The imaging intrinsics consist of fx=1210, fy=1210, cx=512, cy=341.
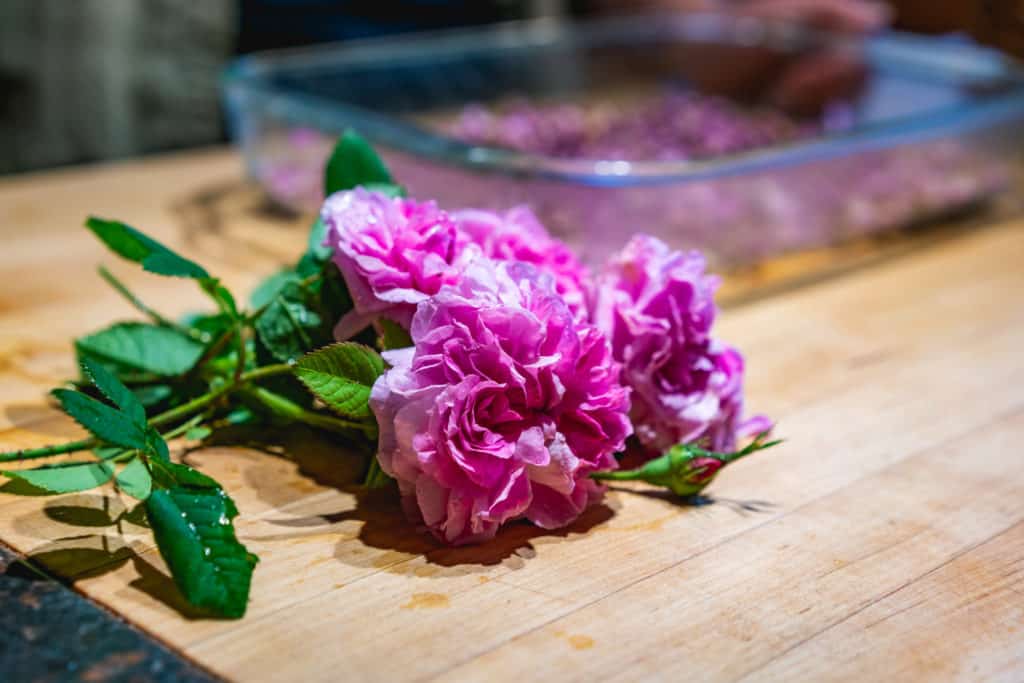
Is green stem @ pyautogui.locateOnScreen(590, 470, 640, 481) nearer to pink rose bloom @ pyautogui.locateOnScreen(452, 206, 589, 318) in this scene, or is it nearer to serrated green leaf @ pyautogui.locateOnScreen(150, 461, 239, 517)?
pink rose bloom @ pyautogui.locateOnScreen(452, 206, 589, 318)

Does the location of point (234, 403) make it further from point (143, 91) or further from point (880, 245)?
point (143, 91)

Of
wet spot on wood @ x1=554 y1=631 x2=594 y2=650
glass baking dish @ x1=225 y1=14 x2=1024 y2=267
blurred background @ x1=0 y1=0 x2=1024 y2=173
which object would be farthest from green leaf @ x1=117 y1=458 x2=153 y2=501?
blurred background @ x1=0 y1=0 x2=1024 y2=173

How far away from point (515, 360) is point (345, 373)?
0.09m

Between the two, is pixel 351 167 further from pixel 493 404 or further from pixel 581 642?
pixel 581 642

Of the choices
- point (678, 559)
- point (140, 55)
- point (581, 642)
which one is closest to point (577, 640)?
point (581, 642)

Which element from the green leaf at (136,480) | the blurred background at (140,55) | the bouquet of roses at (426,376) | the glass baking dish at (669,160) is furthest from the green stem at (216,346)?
the blurred background at (140,55)

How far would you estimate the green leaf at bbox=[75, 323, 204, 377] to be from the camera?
75cm

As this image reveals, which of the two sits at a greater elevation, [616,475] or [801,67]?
[801,67]

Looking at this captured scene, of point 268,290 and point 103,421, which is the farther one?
point 268,290

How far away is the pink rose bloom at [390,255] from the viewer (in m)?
0.65

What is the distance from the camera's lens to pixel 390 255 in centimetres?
66

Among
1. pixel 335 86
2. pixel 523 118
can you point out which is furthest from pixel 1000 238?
pixel 335 86

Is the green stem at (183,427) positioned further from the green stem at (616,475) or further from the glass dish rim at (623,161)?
the glass dish rim at (623,161)

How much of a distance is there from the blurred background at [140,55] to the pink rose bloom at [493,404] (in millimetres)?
1155
